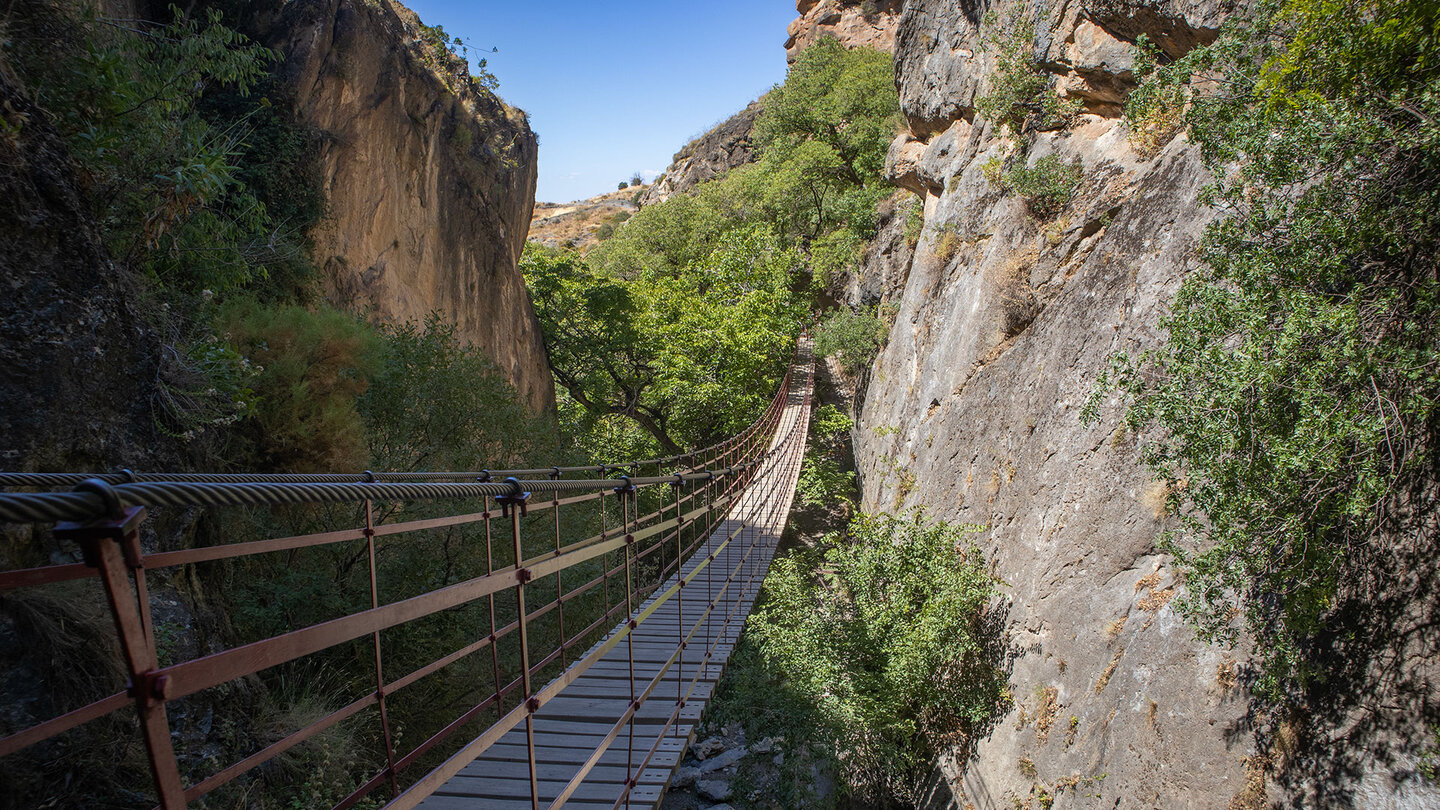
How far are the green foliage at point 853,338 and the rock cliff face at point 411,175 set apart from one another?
212 inches

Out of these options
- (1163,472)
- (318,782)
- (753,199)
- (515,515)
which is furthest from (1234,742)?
(753,199)

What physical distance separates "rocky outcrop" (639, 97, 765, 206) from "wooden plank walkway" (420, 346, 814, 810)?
24182 mm

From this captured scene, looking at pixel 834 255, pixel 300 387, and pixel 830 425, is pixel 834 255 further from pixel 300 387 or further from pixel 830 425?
pixel 300 387

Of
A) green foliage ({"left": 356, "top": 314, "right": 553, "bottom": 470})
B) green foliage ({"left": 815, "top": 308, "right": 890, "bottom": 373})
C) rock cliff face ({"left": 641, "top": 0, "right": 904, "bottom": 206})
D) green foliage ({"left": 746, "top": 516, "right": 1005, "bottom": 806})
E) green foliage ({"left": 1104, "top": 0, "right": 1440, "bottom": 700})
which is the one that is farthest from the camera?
rock cliff face ({"left": 641, "top": 0, "right": 904, "bottom": 206})

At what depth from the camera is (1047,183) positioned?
7.64m

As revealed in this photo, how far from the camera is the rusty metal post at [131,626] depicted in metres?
0.80

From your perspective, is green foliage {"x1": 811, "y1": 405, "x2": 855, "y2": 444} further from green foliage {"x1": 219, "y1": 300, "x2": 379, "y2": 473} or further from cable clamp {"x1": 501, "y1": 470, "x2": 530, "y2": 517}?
cable clamp {"x1": 501, "y1": 470, "x2": 530, "y2": 517}

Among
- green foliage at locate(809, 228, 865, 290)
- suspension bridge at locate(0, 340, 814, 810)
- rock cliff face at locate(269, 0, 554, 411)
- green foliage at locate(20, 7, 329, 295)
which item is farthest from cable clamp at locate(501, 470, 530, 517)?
green foliage at locate(809, 228, 865, 290)

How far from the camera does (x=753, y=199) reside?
17828 mm

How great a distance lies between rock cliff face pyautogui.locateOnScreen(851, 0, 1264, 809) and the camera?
14.3ft

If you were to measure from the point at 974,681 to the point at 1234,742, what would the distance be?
8.37ft

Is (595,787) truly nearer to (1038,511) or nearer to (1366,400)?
(1366,400)

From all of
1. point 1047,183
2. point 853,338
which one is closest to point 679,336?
point 853,338

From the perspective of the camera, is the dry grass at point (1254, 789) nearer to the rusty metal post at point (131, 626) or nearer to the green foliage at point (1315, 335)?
the green foliage at point (1315, 335)
